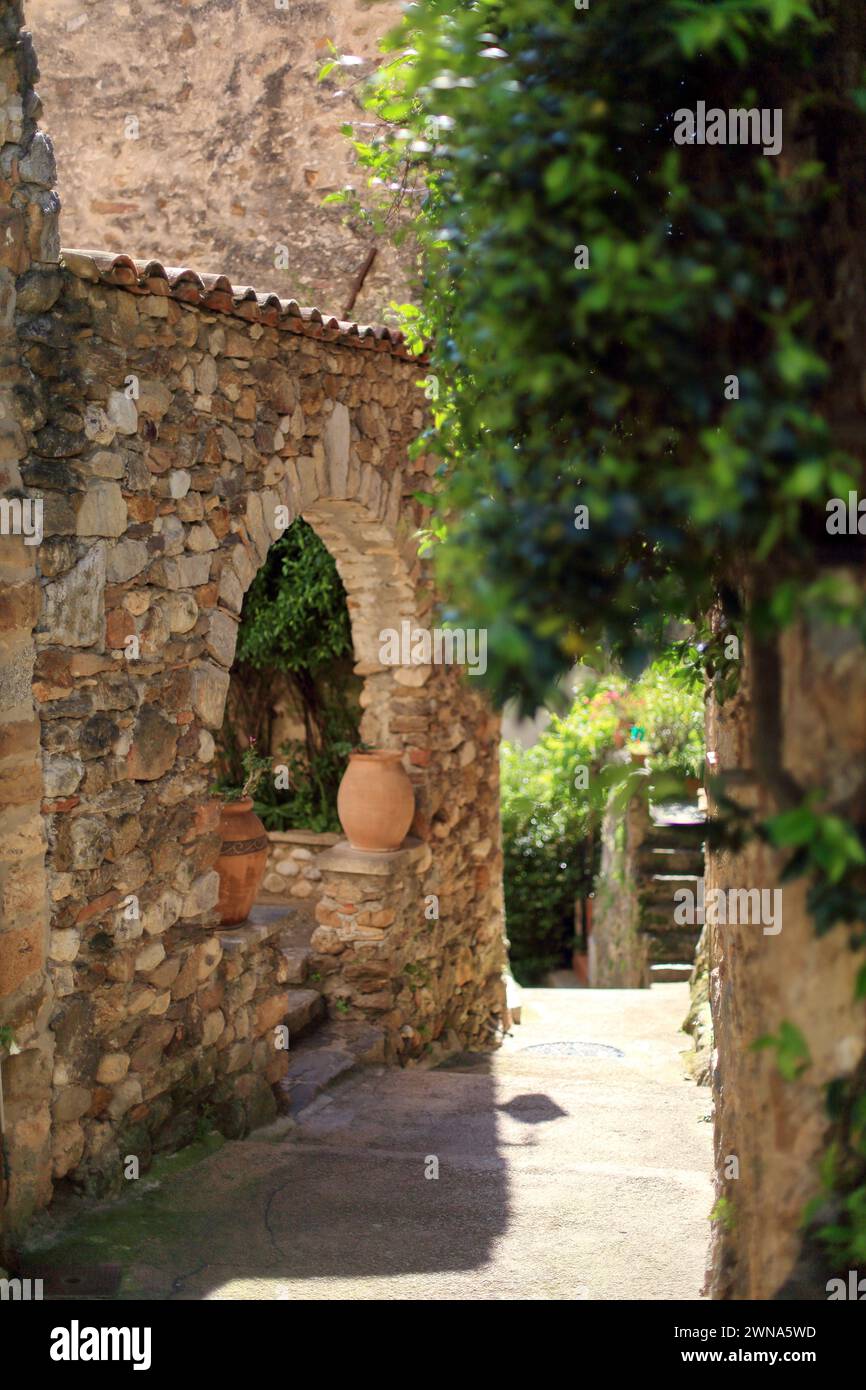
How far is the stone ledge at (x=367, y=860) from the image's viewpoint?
580 cm

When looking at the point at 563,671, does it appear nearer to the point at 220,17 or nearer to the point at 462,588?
the point at 462,588

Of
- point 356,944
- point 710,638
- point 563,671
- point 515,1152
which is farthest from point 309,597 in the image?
point 563,671

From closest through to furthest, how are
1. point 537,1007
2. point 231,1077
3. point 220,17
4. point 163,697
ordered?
1. point 163,697
2. point 231,1077
3. point 220,17
4. point 537,1007

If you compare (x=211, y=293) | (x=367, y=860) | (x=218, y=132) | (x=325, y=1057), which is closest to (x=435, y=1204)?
(x=325, y=1057)

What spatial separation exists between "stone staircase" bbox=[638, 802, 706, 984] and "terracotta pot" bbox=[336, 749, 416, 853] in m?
3.45

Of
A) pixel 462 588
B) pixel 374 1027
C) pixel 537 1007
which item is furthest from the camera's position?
pixel 537 1007

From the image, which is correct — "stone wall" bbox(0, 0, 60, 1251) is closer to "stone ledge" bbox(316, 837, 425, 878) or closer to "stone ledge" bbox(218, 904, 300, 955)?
"stone ledge" bbox(218, 904, 300, 955)

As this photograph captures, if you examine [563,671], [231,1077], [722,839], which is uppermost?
[563,671]

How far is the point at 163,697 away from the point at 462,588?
2519 millimetres

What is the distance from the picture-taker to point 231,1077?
448 cm

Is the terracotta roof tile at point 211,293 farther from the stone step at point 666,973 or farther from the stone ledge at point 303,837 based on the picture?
the stone step at point 666,973

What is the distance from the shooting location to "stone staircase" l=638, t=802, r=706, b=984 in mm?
9023

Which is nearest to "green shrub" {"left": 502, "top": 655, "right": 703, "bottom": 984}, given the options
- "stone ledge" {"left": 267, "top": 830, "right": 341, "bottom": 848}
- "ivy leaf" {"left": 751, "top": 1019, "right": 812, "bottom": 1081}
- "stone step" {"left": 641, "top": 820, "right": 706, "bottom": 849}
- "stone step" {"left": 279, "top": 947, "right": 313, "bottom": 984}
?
"stone step" {"left": 641, "top": 820, "right": 706, "bottom": 849}

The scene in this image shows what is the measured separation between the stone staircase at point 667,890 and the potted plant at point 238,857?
187 inches
